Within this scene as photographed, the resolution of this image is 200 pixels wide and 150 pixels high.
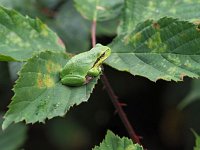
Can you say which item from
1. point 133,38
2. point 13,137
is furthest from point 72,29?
point 133,38

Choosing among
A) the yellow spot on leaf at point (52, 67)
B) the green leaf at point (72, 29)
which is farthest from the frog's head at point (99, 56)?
the green leaf at point (72, 29)

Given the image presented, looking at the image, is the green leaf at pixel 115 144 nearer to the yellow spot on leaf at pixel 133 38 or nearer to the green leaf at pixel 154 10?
the yellow spot on leaf at pixel 133 38

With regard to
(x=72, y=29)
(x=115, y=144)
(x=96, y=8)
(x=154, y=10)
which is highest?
(x=72, y=29)

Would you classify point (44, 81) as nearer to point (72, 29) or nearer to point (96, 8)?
point (96, 8)

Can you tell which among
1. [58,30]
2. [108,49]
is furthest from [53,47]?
[58,30]

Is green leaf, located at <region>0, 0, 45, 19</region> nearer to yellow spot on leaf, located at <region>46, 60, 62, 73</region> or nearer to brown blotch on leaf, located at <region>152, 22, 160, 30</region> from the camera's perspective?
yellow spot on leaf, located at <region>46, 60, 62, 73</region>

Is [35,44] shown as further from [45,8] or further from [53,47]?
[45,8]

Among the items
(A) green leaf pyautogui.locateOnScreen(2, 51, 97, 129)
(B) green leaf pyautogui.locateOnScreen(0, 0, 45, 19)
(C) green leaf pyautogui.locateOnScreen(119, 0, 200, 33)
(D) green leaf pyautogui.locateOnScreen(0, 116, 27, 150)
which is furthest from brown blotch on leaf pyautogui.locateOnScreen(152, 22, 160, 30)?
(B) green leaf pyautogui.locateOnScreen(0, 0, 45, 19)
